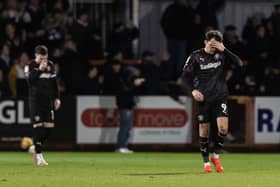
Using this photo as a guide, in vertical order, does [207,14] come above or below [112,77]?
above

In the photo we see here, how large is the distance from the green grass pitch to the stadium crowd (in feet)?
7.73

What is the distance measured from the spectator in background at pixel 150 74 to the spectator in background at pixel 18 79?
317 centimetres

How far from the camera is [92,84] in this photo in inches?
1001

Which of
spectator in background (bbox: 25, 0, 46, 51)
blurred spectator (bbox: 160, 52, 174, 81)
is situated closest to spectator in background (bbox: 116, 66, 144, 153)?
blurred spectator (bbox: 160, 52, 174, 81)

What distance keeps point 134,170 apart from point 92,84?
26.3 feet

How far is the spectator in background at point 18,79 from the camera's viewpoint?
25.0 m

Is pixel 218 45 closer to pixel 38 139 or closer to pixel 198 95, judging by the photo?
pixel 198 95

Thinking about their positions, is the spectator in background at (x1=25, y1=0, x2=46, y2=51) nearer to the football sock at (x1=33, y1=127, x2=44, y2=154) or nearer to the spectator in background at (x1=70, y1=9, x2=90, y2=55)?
the spectator in background at (x1=70, y1=9, x2=90, y2=55)

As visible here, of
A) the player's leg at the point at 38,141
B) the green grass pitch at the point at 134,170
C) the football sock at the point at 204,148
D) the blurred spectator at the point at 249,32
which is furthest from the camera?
the blurred spectator at the point at 249,32

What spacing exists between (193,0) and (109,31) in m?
2.62

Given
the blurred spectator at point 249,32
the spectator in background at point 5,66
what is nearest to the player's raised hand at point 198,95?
the spectator in background at point 5,66

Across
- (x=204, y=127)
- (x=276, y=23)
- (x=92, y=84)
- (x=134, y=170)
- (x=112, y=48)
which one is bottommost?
(x=134, y=170)

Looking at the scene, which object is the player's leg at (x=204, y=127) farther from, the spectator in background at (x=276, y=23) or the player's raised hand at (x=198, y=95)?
the spectator in background at (x=276, y=23)

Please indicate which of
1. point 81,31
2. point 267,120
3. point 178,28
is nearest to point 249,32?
point 178,28
